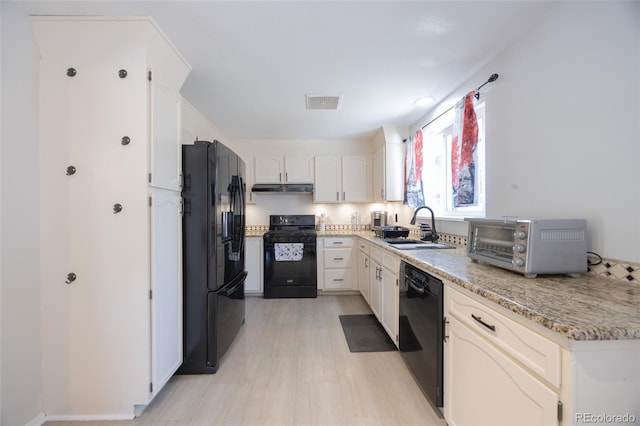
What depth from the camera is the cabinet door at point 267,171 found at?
153 inches

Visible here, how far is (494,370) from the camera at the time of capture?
977 millimetres

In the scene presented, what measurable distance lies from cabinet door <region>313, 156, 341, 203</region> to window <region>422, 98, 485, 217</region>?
1383mm

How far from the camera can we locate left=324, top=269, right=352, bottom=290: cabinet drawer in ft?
12.0

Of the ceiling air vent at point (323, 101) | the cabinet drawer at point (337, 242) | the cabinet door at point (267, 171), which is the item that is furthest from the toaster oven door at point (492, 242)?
the cabinet door at point (267, 171)

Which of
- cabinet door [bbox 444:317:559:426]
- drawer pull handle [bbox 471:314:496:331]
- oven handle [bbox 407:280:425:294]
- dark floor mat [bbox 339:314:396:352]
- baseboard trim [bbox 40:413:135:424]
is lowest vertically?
dark floor mat [bbox 339:314:396:352]

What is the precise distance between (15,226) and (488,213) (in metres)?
3.05

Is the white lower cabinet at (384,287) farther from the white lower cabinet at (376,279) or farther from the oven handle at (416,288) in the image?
the oven handle at (416,288)

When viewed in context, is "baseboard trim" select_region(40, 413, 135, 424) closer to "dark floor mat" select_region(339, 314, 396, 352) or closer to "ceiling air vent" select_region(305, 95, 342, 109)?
"dark floor mat" select_region(339, 314, 396, 352)

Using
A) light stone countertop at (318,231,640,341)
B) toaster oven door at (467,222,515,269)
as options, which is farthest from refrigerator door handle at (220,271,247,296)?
toaster oven door at (467,222,515,269)

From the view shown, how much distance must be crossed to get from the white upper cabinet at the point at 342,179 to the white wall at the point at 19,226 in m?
2.96

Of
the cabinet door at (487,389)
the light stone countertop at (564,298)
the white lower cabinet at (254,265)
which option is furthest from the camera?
the white lower cabinet at (254,265)

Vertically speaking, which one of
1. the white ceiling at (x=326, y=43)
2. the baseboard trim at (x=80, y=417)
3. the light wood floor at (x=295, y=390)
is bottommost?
the light wood floor at (x=295, y=390)

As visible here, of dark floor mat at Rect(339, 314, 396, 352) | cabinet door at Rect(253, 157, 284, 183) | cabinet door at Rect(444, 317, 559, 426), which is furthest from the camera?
cabinet door at Rect(253, 157, 284, 183)

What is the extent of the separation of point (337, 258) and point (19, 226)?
3063 millimetres
